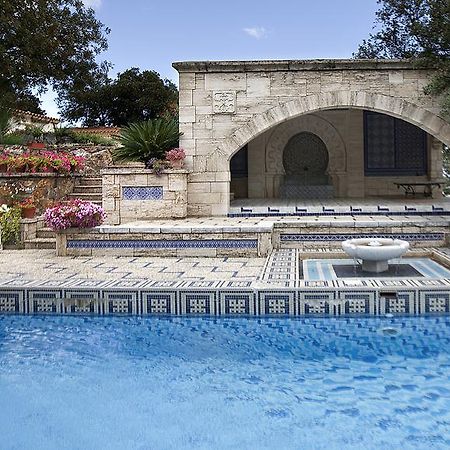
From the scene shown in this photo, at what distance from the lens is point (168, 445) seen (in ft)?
11.4

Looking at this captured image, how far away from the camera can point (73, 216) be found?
9.38m

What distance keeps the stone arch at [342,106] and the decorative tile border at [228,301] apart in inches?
227

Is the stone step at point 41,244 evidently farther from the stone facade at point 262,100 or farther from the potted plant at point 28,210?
the stone facade at point 262,100

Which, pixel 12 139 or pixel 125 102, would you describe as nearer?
pixel 12 139

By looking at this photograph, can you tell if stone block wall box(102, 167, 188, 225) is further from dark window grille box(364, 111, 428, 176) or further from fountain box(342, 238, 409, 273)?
dark window grille box(364, 111, 428, 176)

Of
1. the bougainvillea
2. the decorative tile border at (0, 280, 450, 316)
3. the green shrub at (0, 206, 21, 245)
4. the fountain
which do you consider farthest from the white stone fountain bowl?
the bougainvillea

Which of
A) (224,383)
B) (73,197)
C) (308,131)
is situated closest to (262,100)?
(308,131)

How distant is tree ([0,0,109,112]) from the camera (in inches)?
747

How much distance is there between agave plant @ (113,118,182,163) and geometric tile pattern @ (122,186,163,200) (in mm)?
801

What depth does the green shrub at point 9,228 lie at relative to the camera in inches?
405

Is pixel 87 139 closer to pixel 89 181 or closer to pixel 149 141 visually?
pixel 89 181

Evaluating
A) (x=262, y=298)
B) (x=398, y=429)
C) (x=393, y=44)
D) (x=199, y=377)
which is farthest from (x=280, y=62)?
(x=393, y=44)

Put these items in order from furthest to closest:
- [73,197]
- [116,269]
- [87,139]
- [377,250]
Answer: [87,139], [73,197], [116,269], [377,250]

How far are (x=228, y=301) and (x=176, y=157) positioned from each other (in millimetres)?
5685
